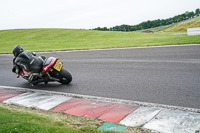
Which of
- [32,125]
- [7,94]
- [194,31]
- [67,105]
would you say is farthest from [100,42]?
[32,125]

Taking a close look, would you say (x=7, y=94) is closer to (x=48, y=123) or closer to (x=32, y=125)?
(x=48, y=123)

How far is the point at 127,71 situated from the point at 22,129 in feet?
16.8

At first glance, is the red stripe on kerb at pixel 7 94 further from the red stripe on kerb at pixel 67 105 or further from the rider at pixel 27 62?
the red stripe on kerb at pixel 67 105

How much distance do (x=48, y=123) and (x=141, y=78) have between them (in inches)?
150

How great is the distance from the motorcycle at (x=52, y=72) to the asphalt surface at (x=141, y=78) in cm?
30

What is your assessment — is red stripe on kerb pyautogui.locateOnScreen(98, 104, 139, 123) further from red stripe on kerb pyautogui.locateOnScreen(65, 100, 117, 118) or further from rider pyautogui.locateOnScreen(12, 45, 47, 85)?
rider pyautogui.locateOnScreen(12, 45, 47, 85)

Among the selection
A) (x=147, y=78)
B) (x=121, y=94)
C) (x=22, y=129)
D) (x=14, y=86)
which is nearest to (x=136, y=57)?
(x=147, y=78)

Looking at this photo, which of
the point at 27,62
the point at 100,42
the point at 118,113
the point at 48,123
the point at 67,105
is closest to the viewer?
the point at 48,123

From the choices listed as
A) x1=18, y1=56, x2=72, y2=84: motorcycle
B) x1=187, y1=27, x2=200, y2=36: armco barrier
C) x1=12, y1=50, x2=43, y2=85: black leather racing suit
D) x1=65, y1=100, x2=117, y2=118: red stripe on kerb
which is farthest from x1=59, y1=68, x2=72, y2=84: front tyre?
x1=187, y1=27, x2=200, y2=36: armco barrier

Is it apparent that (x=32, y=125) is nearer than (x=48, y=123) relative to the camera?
Yes

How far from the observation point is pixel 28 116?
4.58 meters

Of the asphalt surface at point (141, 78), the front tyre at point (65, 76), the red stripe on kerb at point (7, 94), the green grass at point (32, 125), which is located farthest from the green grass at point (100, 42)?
the green grass at point (32, 125)

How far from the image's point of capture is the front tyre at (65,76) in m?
7.24

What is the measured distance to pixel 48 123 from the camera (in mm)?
4203
